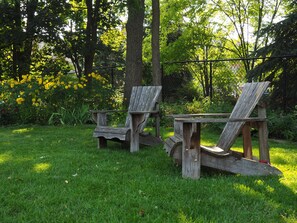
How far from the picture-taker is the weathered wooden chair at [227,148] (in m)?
3.70

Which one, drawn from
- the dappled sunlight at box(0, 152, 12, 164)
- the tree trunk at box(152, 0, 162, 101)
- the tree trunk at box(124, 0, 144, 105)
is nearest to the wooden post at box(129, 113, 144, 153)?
the dappled sunlight at box(0, 152, 12, 164)

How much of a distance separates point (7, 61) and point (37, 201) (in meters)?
11.4

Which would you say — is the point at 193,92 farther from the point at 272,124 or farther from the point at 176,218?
the point at 176,218

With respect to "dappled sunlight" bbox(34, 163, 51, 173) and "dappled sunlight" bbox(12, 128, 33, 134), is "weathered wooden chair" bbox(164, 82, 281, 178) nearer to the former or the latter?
"dappled sunlight" bbox(34, 163, 51, 173)

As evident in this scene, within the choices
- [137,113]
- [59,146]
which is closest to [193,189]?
[137,113]

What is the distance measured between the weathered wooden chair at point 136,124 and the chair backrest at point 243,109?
1274 mm

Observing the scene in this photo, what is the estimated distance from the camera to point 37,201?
3047 mm

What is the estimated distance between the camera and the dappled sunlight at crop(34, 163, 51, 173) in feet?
13.7

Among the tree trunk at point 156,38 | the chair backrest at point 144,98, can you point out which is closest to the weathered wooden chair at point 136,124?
the chair backrest at point 144,98

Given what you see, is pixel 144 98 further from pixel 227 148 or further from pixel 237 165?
pixel 237 165

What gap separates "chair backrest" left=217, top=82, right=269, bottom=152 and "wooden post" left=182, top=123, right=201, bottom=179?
0.62 m

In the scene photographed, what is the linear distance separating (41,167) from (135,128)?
5.07ft

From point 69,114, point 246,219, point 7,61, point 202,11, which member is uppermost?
point 202,11

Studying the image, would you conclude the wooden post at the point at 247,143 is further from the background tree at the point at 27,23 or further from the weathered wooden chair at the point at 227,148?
the background tree at the point at 27,23
